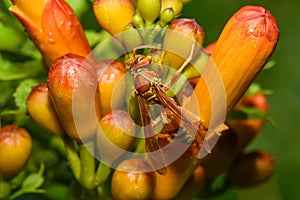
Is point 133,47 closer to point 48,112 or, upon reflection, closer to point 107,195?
point 48,112

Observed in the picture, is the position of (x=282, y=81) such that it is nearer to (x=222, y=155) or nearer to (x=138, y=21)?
(x=222, y=155)

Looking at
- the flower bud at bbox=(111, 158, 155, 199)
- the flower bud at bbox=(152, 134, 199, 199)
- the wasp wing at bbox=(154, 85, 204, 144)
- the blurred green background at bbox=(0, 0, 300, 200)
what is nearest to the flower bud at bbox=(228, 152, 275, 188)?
the flower bud at bbox=(152, 134, 199, 199)

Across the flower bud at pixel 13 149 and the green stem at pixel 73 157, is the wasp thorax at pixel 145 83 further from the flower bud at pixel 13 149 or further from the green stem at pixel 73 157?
the flower bud at pixel 13 149

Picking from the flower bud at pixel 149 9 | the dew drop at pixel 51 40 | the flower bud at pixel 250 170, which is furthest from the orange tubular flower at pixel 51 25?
the flower bud at pixel 250 170

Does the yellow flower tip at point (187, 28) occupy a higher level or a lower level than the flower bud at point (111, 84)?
higher

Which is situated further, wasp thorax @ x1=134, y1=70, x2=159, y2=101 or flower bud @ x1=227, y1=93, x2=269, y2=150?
flower bud @ x1=227, y1=93, x2=269, y2=150

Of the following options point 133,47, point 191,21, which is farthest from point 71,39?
point 191,21

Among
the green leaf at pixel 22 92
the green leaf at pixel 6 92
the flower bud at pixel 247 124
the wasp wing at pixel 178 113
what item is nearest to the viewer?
the wasp wing at pixel 178 113

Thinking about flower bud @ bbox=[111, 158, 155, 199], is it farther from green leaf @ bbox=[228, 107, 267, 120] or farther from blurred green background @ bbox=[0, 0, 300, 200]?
blurred green background @ bbox=[0, 0, 300, 200]

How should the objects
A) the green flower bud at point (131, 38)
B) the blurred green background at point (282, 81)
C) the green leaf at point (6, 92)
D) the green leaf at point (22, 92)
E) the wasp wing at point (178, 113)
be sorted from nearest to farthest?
1. the wasp wing at point (178, 113)
2. the green flower bud at point (131, 38)
3. the green leaf at point (22, 92)
4. the green leaf at point (6, 92)
5. the blurred green background at point (282, 81)
